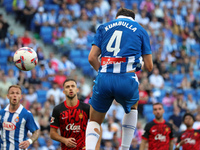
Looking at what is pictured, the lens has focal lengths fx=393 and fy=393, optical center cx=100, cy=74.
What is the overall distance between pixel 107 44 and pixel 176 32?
16.0 metres

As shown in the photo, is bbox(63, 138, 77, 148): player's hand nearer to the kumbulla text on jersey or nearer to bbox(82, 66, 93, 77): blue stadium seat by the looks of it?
the kumbulla text on jersey

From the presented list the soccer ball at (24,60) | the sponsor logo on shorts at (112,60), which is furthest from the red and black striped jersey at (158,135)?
the sponsor logo on shorts at (112,60)

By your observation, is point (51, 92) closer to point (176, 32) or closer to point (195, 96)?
point (195, 96)

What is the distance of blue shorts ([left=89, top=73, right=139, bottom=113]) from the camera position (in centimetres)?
518

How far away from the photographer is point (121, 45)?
5234 mm

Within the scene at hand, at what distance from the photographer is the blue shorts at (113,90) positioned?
518cm

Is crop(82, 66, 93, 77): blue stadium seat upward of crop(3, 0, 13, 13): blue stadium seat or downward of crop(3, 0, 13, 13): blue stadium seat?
downward

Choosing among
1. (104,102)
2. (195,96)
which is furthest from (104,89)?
(195,96)

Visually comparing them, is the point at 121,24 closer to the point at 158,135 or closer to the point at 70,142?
the point at 70,142

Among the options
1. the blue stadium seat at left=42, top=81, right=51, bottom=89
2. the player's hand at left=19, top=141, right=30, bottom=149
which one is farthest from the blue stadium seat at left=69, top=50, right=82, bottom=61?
the player's hand at left=19, top=141, right=30, bottom=149

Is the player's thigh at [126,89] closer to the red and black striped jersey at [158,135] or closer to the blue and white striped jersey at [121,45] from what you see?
the blue and white striped jersey at [121,45]

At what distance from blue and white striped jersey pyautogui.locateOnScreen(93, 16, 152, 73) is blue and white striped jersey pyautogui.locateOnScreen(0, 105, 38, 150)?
2.64 m

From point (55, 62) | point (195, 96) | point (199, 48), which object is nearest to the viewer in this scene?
point (55, 62)

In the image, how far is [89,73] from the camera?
16.0 m
